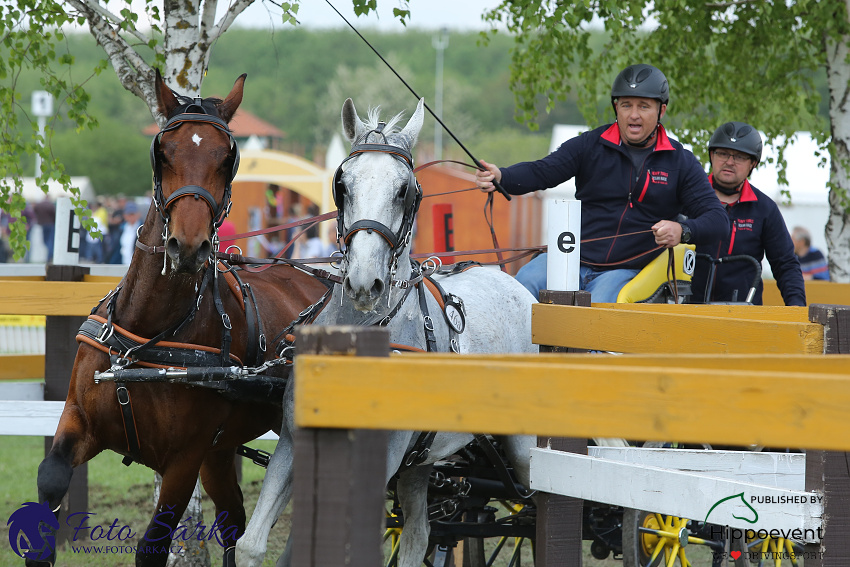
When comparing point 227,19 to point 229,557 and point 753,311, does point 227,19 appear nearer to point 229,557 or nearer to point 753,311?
point 229,557

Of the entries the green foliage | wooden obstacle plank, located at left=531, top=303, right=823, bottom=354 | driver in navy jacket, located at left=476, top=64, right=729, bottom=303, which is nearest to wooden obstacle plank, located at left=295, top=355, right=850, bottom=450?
wooden obstacle plank, located at left=531, top=303, right=823, bottom=354

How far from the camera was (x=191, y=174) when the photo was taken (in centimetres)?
358

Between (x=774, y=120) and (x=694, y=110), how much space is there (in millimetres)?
791

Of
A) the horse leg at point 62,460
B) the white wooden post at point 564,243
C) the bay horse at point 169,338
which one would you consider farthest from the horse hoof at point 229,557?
the white wooden post at point 564,243

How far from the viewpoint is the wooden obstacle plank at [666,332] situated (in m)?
2.98

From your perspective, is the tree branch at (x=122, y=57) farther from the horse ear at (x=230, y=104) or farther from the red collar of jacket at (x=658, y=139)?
the red collar of jacket at (x=658, y=139)

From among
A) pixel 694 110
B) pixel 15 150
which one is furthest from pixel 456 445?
pixel 694 110

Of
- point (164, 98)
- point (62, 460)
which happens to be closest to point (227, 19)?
point (164, 98)

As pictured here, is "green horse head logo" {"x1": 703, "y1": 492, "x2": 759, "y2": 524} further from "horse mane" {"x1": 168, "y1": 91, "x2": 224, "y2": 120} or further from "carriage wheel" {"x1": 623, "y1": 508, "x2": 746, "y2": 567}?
"horse mane" {"x1": 168, "y1": 91, "x2": 224, "y2": 120}

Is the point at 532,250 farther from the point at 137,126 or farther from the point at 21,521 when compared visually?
the point at 137,126

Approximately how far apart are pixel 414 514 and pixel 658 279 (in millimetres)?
1771

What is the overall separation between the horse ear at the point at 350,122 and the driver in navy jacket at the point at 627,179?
1293 millimetres

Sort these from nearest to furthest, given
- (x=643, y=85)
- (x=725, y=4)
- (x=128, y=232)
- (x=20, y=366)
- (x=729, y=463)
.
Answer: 1. (x=729, y=463)
2. (x=643, y=85)
3. (x=20, y=366)
4. (x=725, y=4)
5. (x=128, y=232)

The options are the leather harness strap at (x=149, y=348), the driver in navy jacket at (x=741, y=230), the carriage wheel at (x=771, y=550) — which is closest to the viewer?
the leather harness strap at (x=149, y=348)
